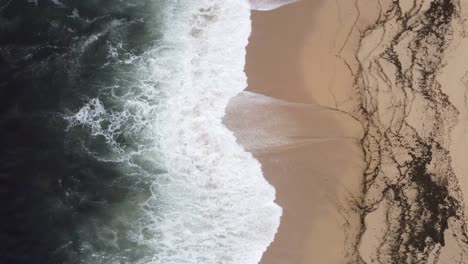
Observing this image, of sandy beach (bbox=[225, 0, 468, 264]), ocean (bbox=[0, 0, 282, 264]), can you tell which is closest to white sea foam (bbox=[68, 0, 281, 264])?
ocean (bbox=[0, 0, 282, 264])

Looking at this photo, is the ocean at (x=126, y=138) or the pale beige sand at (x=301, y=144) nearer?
the pale beige sand at (x=301, y=144)

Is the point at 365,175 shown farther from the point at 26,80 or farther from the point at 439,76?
the point at 26,80

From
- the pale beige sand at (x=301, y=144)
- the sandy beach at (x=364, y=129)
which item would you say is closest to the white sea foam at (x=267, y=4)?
the pale beige sand at (x=301, y=144)

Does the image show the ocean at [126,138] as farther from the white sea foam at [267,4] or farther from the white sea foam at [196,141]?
the white sea foam at [267,4]

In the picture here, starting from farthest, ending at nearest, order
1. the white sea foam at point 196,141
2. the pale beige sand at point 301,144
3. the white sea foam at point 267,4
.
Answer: the white sea foam at point 267,4, the white sea foam at point 196,141, the pale beige sand at point 301,144

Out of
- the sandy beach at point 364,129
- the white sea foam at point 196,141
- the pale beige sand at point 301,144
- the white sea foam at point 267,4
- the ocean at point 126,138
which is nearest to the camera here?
the sandy beach at point 364,129

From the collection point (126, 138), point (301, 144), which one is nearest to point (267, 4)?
point (301, 144)
